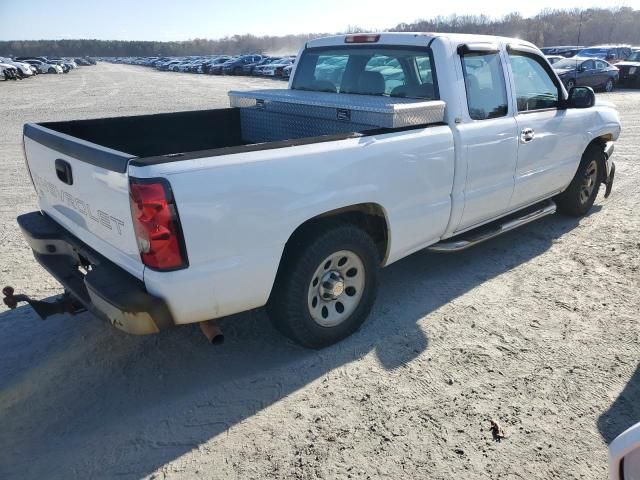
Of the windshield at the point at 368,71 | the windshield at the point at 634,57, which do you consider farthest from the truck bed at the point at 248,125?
the windshield at the point at 634,57

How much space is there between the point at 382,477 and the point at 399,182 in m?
1.80

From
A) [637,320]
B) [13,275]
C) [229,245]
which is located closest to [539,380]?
[637,320]

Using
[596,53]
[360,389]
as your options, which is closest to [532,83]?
[360,389]

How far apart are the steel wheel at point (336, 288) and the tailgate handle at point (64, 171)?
1.55 metres

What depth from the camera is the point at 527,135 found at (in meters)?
4.40

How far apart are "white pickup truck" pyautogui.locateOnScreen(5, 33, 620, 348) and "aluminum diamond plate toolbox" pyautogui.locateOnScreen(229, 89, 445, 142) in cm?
2

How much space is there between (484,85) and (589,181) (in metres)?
2.54

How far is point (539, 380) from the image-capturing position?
3.09 m

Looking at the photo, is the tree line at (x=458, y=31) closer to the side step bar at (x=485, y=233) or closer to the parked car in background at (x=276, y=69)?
the parked car in background at (x=276, y=69)

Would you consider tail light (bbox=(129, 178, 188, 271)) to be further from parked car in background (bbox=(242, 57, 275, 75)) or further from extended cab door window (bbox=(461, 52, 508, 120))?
parked car in background (bbox=(242, 57, 275, 75))

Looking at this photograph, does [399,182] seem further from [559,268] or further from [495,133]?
[559,268]

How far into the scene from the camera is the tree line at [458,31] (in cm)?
9544

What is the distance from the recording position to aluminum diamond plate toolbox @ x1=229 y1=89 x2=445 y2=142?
3.49 metres

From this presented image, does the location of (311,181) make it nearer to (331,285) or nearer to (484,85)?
(331,285)
